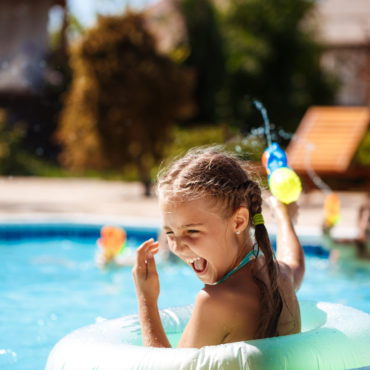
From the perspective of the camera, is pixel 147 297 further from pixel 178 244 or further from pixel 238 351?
pixel 238 351

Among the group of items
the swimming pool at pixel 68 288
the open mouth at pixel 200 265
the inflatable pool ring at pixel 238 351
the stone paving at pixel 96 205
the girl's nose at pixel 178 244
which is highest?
the girl's nose at pixel 178 244

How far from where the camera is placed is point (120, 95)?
11430 mm

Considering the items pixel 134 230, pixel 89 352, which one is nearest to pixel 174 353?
pixel 89 352

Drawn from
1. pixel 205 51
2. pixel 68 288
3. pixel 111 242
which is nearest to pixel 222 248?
pixel 68 288

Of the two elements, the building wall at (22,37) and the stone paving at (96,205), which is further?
the building wall at (22,37)

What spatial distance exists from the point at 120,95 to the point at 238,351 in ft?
32.7

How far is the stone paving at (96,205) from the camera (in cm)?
Answer: 797

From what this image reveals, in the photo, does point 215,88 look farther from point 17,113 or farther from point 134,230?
point 134,230

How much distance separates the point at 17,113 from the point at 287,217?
1861 cm

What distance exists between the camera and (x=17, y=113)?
782 inches

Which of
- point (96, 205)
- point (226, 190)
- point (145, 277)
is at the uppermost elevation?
point (226, 190)

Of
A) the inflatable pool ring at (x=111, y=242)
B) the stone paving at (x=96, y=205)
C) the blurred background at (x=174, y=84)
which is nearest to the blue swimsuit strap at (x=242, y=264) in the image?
the inflatable pool ring at (x=111, y=242)

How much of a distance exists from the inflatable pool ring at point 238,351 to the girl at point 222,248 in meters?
0.06

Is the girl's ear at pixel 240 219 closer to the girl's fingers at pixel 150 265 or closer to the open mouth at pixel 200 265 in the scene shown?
the open mouth at pixel 200 265
